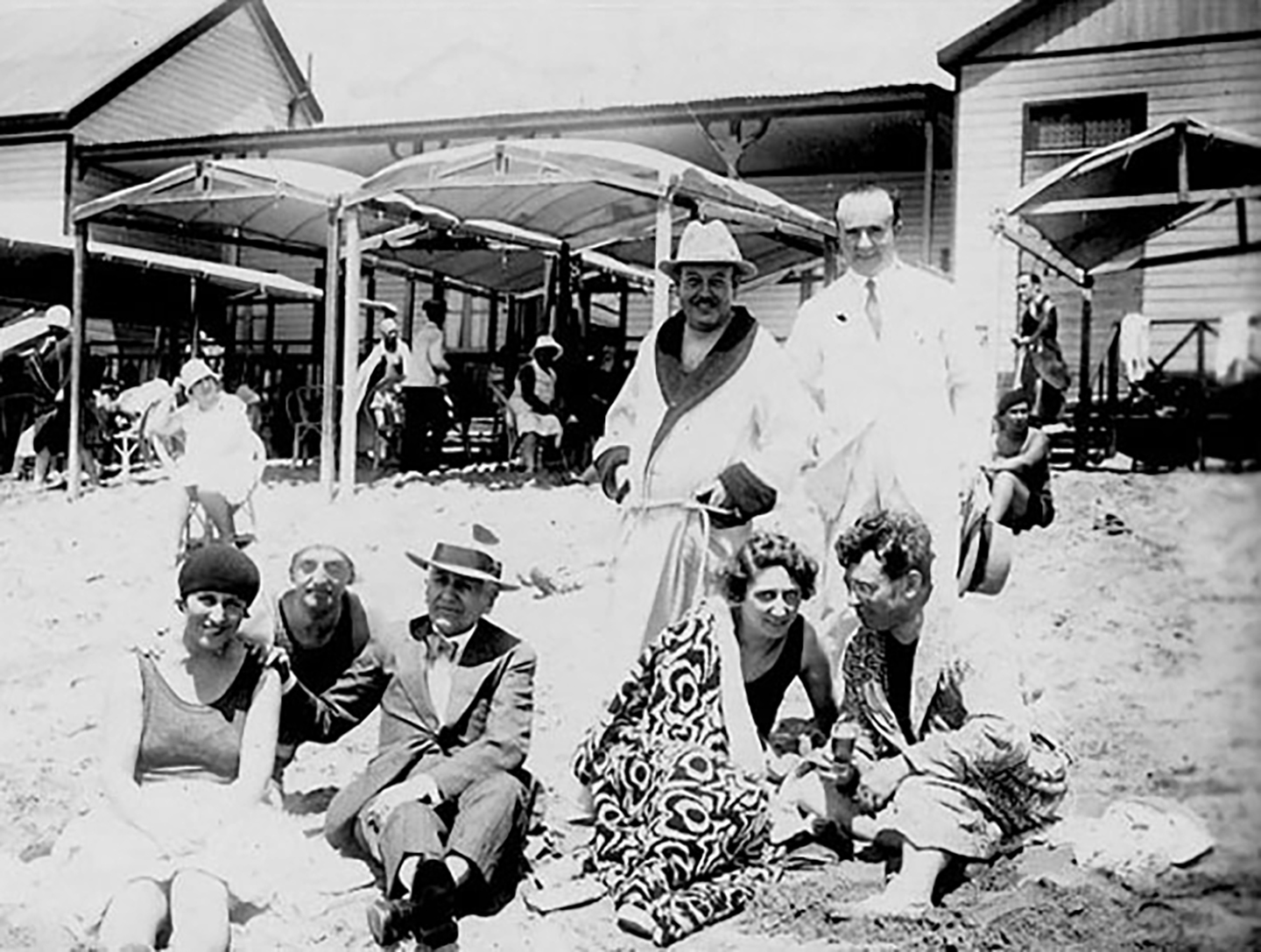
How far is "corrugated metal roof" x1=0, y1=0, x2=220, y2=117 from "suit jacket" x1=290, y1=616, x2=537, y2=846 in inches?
61.2

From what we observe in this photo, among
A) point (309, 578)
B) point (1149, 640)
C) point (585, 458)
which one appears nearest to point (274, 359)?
point (309, 578)

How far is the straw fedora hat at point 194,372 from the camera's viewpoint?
3451 millimetres

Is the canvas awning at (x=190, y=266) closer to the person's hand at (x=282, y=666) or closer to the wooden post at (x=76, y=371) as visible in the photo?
the wooden post at (x=76, y=371)

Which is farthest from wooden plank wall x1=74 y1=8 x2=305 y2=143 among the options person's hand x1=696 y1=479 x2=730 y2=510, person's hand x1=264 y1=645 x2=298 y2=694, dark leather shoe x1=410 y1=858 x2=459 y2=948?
dark leather shoe x1=410 y1=858 x2=459 y2=948

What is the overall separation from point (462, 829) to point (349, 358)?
1.03 metres

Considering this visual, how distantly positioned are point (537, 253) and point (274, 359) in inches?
25.6

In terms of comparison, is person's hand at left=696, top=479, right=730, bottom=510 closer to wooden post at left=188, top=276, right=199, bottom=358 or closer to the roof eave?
the roof eave

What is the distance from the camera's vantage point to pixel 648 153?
302 centimetres

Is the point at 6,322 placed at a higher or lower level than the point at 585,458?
higher

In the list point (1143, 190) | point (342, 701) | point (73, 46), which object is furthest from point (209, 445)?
point (1143, 190)

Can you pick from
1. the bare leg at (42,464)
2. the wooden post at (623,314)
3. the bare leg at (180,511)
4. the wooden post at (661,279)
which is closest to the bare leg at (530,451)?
the wooden post at (623,314)

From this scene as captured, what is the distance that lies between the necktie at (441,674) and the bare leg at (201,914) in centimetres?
53

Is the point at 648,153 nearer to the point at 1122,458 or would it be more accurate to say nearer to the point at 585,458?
the point at 585,458

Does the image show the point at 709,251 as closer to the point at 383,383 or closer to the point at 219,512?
the point at 383,383
